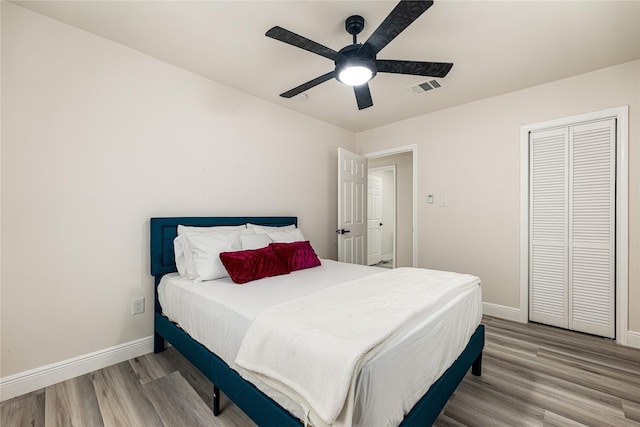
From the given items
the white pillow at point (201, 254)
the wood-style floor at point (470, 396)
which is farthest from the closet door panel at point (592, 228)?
the white pillow at point (201, 254)

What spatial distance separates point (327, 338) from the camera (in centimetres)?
110

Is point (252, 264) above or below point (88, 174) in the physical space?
below

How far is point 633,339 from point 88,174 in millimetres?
4655

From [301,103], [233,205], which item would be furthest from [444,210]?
[233,205]

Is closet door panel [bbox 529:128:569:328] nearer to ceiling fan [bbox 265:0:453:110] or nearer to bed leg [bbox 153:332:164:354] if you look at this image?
ceiling fan [bbox 265:0:453:110]

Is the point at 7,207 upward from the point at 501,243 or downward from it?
upward

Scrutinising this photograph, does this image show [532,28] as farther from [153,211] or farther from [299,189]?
[153,211]

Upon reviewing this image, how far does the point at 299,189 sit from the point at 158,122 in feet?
5.75

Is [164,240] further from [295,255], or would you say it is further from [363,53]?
[363,53]

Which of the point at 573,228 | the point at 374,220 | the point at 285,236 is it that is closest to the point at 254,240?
the point at 285,236

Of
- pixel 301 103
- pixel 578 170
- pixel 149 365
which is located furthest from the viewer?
pixel 301 103

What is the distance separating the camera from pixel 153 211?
7.86ft

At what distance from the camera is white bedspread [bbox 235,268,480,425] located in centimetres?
98

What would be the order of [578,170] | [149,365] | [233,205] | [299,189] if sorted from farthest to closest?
[299,189] < [233,205] < [578,170] < [149,365]
